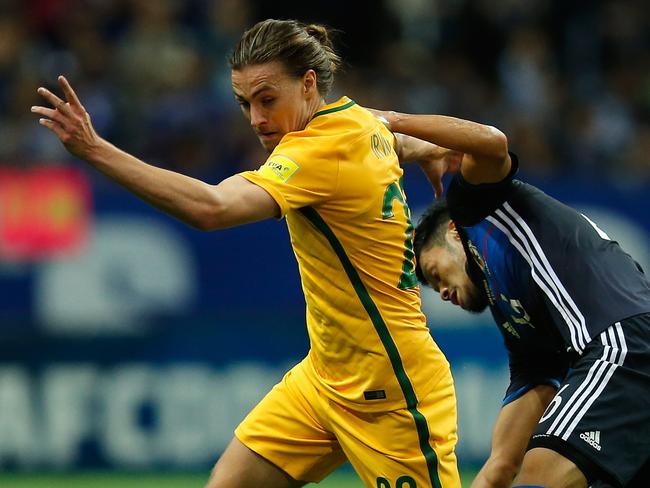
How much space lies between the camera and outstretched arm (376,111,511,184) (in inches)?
194

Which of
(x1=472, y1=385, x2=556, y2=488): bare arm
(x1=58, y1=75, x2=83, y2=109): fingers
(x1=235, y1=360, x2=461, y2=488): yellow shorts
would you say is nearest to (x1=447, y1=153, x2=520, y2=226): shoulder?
(x1=235, y1=360, x2=461, y2=488): yellow shorts

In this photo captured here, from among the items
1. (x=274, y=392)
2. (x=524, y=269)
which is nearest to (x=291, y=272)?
(x=274, y=392)

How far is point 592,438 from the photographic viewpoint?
15.1 feet

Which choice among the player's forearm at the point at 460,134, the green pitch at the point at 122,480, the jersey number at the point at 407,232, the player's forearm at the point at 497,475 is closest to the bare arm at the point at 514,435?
the player's forearm at the point at 497,475

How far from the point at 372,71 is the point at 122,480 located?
4.84m

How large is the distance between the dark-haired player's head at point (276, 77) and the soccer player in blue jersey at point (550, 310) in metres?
0.47

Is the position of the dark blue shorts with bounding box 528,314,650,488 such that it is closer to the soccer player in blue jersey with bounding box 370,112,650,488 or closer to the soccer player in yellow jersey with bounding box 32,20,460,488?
the soccer player in blue jersey with bounding box 370,112,650,488

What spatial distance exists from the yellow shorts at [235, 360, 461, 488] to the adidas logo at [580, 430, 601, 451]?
67cm

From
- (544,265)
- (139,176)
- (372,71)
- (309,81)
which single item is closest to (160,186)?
(139,176)

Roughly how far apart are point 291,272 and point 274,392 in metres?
4.41

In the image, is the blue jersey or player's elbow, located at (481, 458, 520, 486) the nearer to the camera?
the blue jersey

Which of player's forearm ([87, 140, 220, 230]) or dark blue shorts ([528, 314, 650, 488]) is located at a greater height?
player's forearm ([87, 140, 220, 230])

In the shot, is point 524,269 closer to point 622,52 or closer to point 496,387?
point 496,387

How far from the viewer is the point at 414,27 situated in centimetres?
1273
